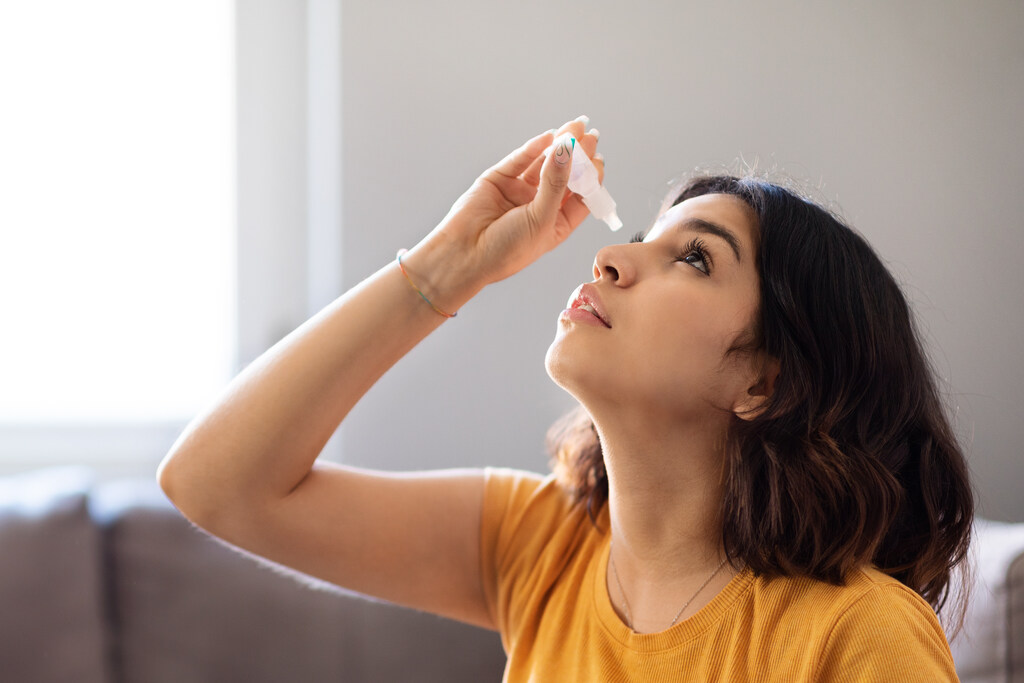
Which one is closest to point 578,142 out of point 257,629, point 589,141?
point 589,141

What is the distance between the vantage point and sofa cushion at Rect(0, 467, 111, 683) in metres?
1.33

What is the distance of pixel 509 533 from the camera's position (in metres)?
1.17

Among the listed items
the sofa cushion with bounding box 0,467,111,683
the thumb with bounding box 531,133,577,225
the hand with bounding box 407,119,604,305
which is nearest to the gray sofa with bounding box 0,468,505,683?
the sofa cushion with bounding box 0,467,111,683

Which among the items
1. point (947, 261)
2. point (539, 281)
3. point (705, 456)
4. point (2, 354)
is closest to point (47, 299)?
point (2, 354)

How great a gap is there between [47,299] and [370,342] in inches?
43.6

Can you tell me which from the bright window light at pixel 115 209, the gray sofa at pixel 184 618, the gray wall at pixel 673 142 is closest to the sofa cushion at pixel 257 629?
the gray sofa at pixel 184 618

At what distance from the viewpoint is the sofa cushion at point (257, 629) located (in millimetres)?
1357

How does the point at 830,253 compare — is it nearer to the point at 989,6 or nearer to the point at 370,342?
the point at 370,342

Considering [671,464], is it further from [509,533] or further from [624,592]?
[509,533]

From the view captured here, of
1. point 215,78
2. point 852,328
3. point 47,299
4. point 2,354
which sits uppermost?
point 215,78

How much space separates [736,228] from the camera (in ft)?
3.24

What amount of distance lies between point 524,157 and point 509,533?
1.62ft

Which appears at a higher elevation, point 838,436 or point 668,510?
point 838,436

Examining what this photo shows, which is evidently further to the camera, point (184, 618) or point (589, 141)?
point (184, 618)
